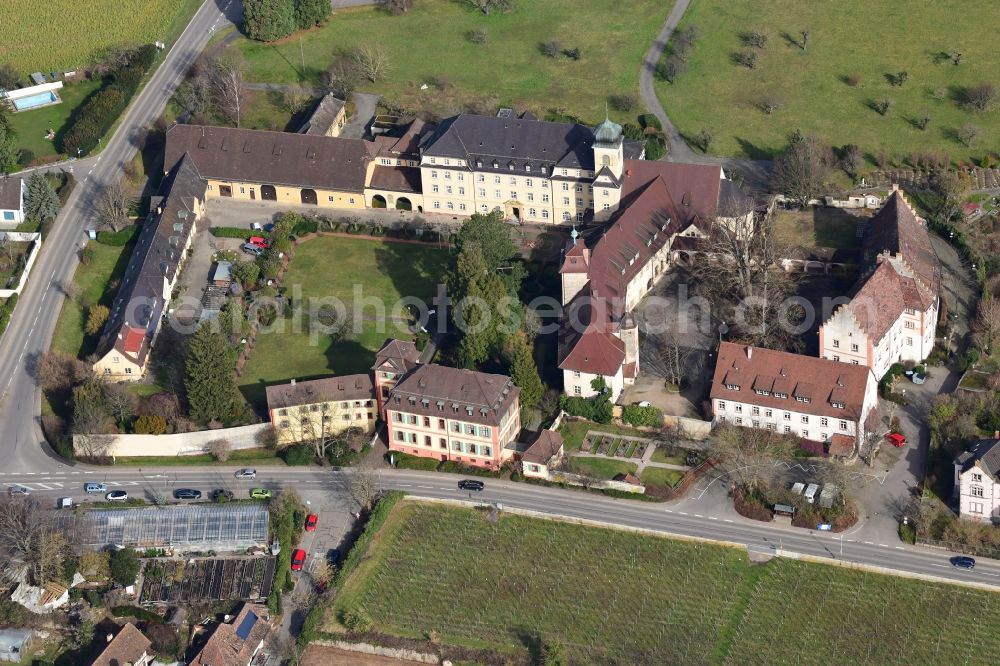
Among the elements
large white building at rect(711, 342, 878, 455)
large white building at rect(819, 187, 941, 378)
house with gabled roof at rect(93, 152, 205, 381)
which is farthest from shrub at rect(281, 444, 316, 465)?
large white building at rect(819, 187, 941, 378)

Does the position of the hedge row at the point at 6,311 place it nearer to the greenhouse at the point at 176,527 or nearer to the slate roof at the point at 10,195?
the slate roof at the point at 10,195

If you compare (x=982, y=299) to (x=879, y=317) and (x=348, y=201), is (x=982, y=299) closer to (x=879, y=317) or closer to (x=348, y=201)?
(x=879, y=317)

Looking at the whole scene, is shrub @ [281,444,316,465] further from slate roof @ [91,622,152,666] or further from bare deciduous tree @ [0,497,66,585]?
slate roof @ [91,622,152,666]

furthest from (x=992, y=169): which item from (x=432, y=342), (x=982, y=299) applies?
(x=432, y=342)

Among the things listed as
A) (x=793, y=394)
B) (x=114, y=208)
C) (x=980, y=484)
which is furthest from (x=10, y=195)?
(x=980, y=484)

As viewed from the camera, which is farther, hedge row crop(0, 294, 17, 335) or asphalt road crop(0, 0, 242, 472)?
hedge row crop(0, 294, 17, 335)
